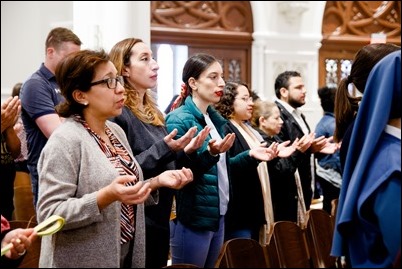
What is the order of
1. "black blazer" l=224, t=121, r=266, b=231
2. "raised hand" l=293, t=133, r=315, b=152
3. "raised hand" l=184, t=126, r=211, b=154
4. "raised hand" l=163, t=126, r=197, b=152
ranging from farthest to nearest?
1. "raised hand" l=293, t=133, r=315, b=152
2. "black blazer" l=224, t=121, r=266, b=231
3. "raised hand" l=184, t=126, r=211, b=154
4. "raised hand" l=163, t=126, r=197, b=152

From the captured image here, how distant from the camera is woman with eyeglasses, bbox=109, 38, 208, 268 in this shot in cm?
262

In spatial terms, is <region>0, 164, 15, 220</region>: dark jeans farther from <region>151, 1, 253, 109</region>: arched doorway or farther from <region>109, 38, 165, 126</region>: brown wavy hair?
<region>151, 1, 253, 109</region>: arched doorway

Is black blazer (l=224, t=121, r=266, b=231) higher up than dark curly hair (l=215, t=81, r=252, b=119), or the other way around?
dark curly hair (l=215, t=81, r=252, b=119)

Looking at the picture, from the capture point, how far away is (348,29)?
7957mm

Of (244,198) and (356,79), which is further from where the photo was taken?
(244,198)

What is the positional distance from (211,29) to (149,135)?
4.81 m

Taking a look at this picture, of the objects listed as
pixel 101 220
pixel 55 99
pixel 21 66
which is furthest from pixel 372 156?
pixel 21 66

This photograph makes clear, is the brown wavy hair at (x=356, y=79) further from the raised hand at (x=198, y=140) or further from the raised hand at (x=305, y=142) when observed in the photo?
the raised hand at (x=305, y=142)

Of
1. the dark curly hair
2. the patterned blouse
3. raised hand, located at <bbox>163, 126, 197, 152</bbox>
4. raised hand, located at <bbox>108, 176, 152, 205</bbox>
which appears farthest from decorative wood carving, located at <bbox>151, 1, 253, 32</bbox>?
raised hand, located at <bbox>108, 176, 152, 205</bbox>

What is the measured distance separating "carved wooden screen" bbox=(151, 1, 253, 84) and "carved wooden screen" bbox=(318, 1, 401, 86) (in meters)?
0.97

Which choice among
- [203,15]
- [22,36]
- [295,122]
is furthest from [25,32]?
[295,122]

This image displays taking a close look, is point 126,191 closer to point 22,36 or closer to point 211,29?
point 22,36

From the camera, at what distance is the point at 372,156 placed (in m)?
1.70

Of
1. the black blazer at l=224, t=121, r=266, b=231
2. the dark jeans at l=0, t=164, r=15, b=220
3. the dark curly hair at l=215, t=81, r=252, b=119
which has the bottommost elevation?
the black blazer at l=224, t=121, r=266, b=231
